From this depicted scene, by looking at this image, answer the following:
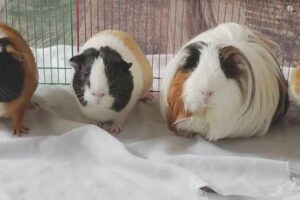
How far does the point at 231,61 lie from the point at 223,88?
88 millimetres

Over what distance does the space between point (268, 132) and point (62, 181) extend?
67cm

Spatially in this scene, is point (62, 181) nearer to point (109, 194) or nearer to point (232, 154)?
point (109, 194)

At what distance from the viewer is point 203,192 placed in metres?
1.29

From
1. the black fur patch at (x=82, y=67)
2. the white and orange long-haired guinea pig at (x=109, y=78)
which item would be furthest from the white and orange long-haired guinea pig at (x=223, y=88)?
the black fur patch at (x=82, y=67)

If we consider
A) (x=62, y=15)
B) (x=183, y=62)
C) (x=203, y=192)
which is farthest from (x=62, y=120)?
(x=62, y=15)

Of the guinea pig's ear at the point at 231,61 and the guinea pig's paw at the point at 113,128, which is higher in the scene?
the guinea pig's ear at the point at 231,61

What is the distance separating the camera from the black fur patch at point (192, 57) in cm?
142

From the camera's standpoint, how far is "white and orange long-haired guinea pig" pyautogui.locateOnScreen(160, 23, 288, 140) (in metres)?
1.38

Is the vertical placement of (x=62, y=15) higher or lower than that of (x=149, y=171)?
higher

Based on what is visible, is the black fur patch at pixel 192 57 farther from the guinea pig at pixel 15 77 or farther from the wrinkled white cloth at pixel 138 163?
the guinea pig at pixel 15 77

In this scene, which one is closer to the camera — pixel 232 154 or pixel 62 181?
pixel 62 181

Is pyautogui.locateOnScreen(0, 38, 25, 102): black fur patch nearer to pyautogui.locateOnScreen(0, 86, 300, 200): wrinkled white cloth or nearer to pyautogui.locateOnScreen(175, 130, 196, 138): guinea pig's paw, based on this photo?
pyautogui.locateOnScreen(0, 86, 300, 200): wrinkled white cloth

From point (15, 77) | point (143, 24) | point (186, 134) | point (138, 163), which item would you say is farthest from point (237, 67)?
point (143, 24)

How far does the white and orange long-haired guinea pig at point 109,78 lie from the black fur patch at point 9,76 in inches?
6.1
